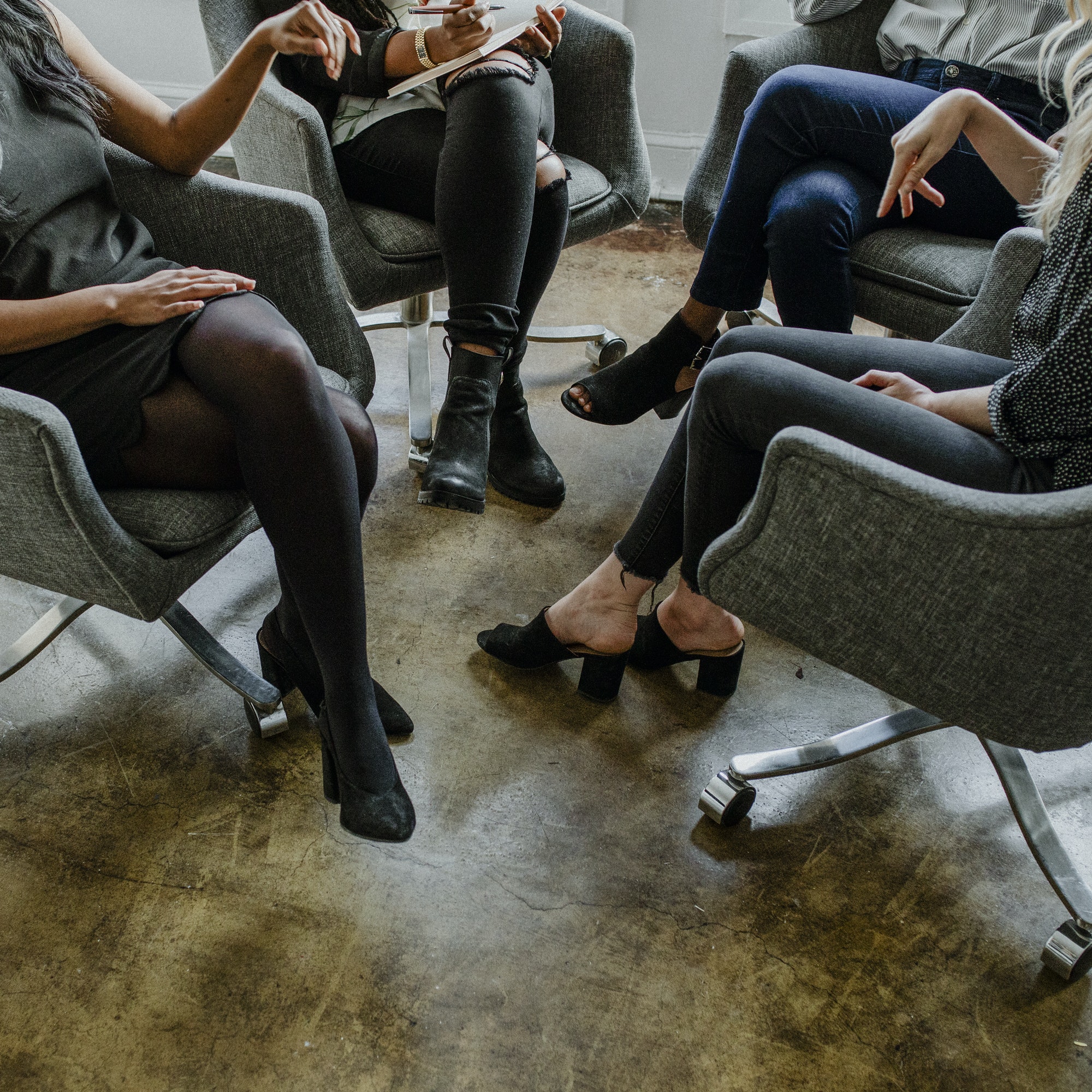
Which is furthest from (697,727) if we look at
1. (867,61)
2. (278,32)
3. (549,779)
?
(867,61)

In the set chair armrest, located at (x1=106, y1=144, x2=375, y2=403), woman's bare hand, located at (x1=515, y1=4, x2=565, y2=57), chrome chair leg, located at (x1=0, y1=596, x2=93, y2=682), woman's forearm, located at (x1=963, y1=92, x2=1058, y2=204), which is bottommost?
chrome chair leg, located at (x1=0, y1=596, x2=93, y2=682)

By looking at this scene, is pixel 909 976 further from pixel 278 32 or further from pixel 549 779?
pixel 278 32

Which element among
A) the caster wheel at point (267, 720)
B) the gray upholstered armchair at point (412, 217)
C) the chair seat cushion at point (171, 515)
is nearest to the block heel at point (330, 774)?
the caster wheel at point (267, 720)

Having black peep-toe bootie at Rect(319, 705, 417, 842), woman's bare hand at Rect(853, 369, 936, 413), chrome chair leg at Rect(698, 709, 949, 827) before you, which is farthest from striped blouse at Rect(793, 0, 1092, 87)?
black peep-toe bootie at Rect(319, 705, 417, 842)

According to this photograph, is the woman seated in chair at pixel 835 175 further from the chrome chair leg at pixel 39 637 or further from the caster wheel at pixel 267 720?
the chrome chair leg at pixel 39 637

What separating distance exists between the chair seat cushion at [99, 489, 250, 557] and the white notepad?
0.78 m

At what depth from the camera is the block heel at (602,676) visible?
147 centimetres

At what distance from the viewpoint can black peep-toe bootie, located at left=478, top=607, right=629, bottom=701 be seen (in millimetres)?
1471

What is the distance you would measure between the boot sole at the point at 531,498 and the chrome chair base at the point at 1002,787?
727 mm

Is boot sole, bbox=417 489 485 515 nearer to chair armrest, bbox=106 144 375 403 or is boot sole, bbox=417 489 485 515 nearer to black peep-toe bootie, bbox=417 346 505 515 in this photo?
black peep-toe bootie, bbox=417 346 505 515

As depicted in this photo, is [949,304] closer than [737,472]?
No

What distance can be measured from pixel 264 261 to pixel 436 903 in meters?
0.95

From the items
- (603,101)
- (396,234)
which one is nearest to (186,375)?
(396,234)

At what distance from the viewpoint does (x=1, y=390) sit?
974 mm
